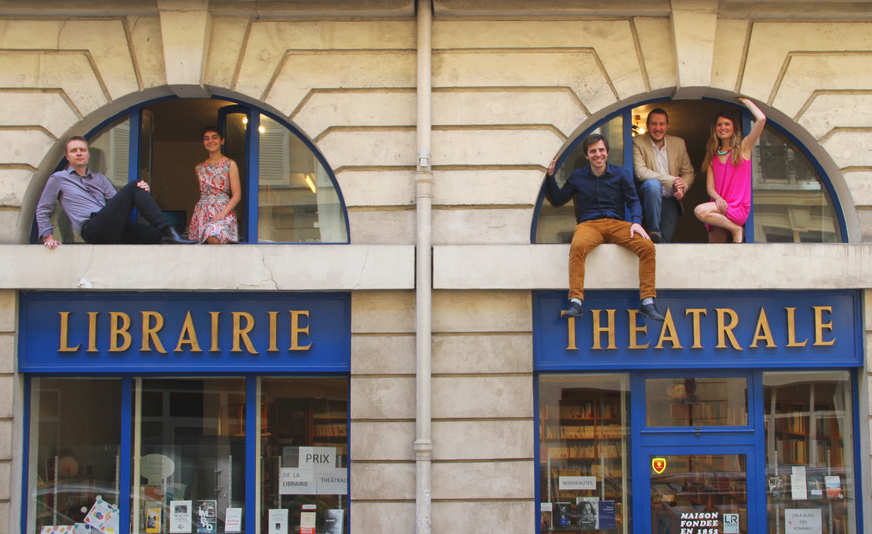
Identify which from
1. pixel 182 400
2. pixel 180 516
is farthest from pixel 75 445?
pixel 180 516

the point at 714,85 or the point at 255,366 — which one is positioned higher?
the point at 714,85

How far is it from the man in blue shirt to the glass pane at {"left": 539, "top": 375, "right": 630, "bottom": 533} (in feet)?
3.17

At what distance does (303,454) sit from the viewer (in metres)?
8.43

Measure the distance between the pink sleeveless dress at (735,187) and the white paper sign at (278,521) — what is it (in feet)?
18.0

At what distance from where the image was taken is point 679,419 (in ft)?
27.2

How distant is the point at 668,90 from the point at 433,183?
2.63 meters

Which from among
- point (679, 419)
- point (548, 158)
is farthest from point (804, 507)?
point (548, 158)

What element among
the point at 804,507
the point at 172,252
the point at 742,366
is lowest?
the point at 804,507

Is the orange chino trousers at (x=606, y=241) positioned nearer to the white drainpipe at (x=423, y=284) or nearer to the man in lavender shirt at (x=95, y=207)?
the white drainpipe at (x=423, y=284)

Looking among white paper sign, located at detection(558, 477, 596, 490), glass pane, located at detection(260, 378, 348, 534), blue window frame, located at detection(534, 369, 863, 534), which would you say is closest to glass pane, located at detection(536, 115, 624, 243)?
blue window frame, located at detection(534, 369, 863, 534)

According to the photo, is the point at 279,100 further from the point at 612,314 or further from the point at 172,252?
the point at 612,314

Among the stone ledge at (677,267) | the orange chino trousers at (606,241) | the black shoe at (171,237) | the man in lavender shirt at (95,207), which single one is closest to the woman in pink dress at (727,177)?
the stone ledge at (677,267)

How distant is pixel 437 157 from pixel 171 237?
113 inches

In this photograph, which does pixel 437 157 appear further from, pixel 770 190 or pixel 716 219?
pixel 770 190
